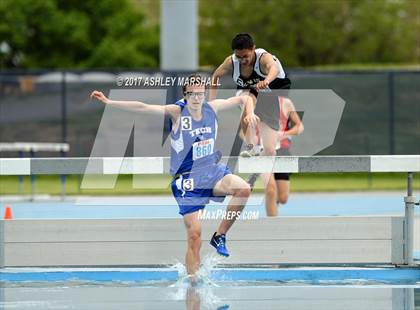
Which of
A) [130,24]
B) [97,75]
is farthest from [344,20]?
[97,75]

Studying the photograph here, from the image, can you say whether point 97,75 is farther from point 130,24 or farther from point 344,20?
point 344,20

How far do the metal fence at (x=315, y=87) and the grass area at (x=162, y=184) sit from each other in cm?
94

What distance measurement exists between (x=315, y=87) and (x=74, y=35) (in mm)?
23369

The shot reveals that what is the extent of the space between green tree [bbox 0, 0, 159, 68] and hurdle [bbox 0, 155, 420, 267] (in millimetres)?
36499

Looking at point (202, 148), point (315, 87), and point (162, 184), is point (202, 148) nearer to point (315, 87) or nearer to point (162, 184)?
point (162, 184)

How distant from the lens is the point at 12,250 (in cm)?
1157

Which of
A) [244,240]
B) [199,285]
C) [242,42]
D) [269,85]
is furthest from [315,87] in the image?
[199,285]

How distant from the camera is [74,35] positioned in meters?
48.2

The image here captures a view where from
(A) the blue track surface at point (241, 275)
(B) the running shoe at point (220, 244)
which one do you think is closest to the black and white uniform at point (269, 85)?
(B) the running shoe at point (220, 244)

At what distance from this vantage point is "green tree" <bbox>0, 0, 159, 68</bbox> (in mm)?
48000

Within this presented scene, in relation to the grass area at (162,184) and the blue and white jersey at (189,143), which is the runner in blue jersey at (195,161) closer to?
the blue and white jersey at (189,143)

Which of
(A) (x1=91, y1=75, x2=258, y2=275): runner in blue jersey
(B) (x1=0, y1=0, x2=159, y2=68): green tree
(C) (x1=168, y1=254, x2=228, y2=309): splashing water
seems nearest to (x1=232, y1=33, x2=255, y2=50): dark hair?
(A) (x1=91, y1=75, x2=258, y2=275): runner in blue jersey

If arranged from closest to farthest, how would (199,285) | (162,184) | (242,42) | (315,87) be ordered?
(199,285) → (242,42) → (162,184) → (315,87)

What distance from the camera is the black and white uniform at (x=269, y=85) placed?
12555 millimetres
